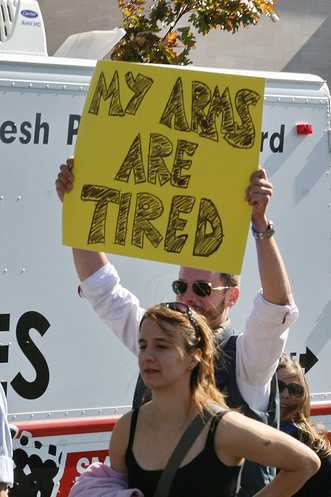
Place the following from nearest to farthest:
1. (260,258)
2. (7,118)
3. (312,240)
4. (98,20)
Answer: (260,258) < (7,118) < (312,240) < (98,20)

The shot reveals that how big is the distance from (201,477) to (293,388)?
1218 mm

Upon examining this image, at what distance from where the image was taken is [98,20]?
15.4m

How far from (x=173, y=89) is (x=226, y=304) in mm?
807

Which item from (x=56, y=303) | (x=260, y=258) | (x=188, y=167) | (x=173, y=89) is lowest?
(x=56, y=303)

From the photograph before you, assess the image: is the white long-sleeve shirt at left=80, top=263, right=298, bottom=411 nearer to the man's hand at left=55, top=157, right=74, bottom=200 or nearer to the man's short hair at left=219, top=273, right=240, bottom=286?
the man's short hair at left=219, top=273, right=240, bottom=286

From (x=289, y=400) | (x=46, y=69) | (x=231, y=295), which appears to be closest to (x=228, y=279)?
(x=231, y=295)

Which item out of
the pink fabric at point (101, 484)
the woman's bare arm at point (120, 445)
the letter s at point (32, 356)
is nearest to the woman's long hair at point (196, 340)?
the woman's bare arm at point (120, 445)

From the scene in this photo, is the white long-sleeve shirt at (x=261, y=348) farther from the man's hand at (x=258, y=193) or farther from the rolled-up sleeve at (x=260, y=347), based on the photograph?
the man's hand at (x=258, y=193)

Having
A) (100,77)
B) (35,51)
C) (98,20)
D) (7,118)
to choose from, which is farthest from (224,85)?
(98,20)

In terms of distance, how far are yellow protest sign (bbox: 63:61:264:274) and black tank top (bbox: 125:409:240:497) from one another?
0.70 meters

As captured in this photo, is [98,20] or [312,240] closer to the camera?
[312,240]

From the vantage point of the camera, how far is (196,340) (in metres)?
3.64

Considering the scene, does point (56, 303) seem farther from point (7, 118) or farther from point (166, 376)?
point (166, 376)

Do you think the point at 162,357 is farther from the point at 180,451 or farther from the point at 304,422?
the point at 304,422
